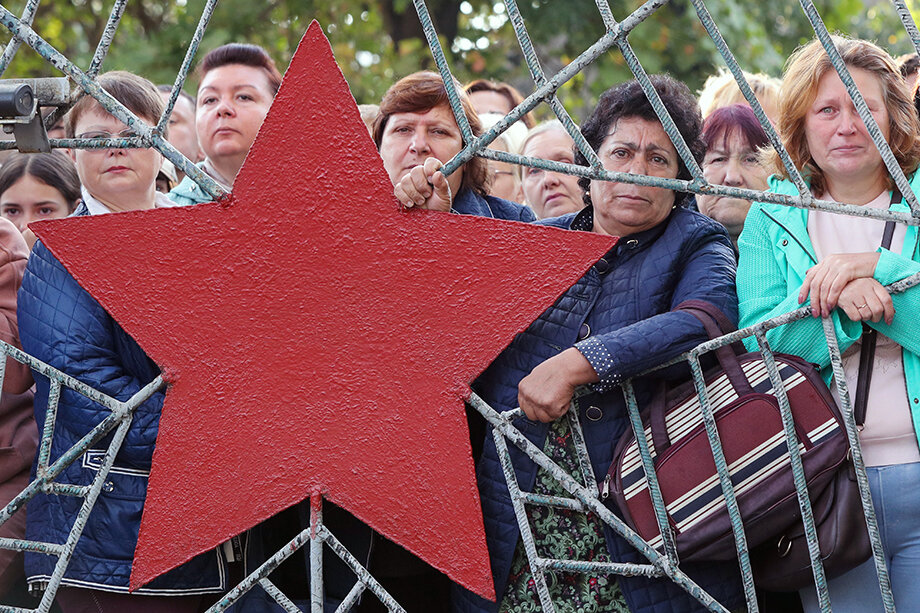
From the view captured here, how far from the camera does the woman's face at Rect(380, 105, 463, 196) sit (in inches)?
114

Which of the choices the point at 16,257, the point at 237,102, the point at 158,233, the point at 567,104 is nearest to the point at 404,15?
the point at 567,104

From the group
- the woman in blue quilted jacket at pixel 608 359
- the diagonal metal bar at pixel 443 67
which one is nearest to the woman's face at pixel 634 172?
the woman in blue quilted jacket at pixel 608 359

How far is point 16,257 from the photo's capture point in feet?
8.96

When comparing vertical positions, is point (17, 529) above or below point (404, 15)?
below

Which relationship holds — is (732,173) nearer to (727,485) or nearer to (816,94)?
(816,94)

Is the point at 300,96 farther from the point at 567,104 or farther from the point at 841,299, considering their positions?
the point at 567,104

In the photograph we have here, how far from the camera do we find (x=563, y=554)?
7.36ft

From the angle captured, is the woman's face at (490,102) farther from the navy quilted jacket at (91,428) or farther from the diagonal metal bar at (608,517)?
the diagonal metal bar at (608,517)

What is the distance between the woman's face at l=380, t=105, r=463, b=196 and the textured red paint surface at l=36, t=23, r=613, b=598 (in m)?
0.78

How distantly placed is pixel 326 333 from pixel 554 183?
1.83 metres

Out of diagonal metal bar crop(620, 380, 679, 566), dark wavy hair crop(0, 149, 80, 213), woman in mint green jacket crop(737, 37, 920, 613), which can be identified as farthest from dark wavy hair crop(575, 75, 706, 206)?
dark wavy hair crop(0, 149, 80, 213)

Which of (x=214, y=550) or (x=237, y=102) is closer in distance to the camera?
(x=214, y=550)

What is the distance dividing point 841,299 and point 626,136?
2.38 feet

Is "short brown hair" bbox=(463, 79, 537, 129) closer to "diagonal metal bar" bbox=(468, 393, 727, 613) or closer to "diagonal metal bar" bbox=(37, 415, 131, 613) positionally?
"diagonal metal bar" bbox=(468, 393, 727, 613)
